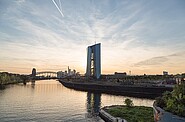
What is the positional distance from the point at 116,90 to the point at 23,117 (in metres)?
103

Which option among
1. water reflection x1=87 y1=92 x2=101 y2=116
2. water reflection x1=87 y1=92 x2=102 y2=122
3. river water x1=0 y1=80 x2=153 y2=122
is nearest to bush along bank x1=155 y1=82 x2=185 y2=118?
river water x1=0 y1=80 x2=153 y2=122

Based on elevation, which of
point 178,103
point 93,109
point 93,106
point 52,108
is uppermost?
point 178,103

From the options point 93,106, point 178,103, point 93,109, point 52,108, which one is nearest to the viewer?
point 178,103

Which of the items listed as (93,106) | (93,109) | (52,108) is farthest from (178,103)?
(93,106)

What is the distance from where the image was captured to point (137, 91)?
128 metres

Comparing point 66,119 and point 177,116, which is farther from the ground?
point 177,116

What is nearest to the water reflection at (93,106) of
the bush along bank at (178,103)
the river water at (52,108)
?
the river water at (52,108)

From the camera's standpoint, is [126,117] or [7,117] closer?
[126,117]

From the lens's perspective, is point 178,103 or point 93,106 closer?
point 178,103

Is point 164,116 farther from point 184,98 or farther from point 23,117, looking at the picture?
point 23,117

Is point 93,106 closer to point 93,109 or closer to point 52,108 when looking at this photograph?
point 93,109

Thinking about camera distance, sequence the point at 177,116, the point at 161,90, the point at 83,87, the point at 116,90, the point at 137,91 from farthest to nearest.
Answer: the point at 83,87 < the point at 116,90 < the point at 137,91 < the point at 161,90 < the point at 177,116

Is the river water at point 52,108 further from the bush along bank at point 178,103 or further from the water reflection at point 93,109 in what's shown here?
the bush along bank at point 178,103

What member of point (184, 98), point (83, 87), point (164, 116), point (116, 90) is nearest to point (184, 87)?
point (184, 98)
